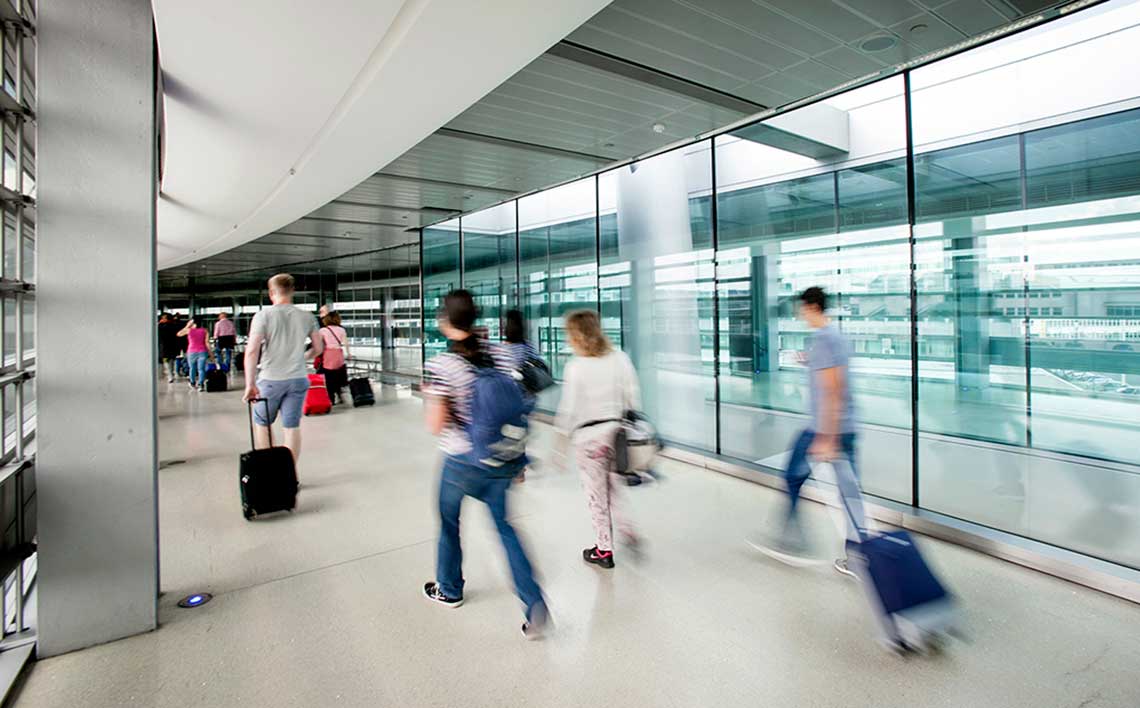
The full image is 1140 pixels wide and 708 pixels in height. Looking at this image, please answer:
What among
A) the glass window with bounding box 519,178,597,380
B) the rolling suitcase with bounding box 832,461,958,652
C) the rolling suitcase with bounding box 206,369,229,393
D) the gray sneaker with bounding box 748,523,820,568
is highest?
the glass window with bounding box 519,178,597,380

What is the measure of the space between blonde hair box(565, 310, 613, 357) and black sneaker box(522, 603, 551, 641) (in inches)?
58.9

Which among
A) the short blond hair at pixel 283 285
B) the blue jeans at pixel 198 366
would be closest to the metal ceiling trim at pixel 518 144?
the short blond hair at pixel 283 285

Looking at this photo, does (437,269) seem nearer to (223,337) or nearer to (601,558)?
(223,337)

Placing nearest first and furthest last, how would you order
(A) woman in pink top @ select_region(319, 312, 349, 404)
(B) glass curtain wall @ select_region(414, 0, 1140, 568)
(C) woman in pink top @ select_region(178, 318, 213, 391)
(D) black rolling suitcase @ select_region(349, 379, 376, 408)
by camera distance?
(B) glass curtain wall @ select_region(414, 0, 1140, 568)
(A) woman in pink top @ select_region(319, 312, 349, 404)
(D) black rolling suitcase @ select_region(349, 379, 376, 408)
(C) woman in pink top @ select_region(178, 318, 213, 391)

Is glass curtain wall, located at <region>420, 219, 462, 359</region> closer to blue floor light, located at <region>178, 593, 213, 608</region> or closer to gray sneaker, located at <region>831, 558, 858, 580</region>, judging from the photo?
blue floor light, located at <region>178, 593, 213, 608</region>

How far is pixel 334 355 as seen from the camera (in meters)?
9.55

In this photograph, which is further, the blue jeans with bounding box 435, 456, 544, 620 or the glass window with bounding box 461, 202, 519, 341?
the glass window with bounding box 461, 202, 519, 341

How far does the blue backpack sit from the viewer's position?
2566 millimetres

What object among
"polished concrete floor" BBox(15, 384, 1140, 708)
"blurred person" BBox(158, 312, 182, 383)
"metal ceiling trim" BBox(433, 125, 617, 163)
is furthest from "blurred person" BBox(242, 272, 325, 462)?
"blurred person" BBox(158, 312, 182, 383)

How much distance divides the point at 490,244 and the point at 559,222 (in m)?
2.43

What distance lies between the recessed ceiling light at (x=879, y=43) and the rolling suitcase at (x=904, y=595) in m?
3.34

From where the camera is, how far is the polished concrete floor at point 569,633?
2338 millimetres

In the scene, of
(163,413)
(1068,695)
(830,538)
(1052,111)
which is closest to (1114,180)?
(1052,111)

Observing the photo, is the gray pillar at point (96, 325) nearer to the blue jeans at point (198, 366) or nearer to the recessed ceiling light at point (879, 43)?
the recessed ceiling light at point (879, 43)
